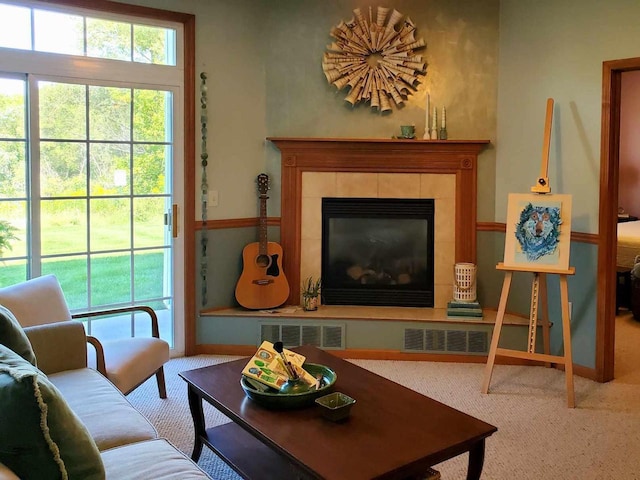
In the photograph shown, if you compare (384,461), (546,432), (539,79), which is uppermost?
(539,79)

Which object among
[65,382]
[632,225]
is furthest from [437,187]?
[632,225]

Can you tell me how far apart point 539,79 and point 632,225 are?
11.7 ft

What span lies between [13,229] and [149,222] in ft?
2.84

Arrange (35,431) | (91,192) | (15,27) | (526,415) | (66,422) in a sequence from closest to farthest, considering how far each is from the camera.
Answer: (35,431) < (66,422) < (526,415) < (15,27) < (91,192)

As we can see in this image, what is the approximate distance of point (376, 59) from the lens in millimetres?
4660

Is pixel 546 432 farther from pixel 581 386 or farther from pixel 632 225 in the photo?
pixel 632 225

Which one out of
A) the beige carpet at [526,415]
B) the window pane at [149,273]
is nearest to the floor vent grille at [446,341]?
the beige carpet at [526,415]

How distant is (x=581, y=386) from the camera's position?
399 centimetres

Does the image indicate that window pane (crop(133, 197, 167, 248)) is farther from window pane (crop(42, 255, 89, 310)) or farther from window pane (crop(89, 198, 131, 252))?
window pane (crop(42, 255, 89, 310))

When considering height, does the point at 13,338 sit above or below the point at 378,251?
below

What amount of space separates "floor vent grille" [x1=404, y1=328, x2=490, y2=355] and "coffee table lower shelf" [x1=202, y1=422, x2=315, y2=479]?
193 cm

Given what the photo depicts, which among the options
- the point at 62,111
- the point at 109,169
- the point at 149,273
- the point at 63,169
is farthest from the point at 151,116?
the point at 149,273

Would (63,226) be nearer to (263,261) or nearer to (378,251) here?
A: (263,261)

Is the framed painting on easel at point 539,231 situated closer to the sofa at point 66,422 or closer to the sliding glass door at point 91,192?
the sliding glass door at point 91,192
